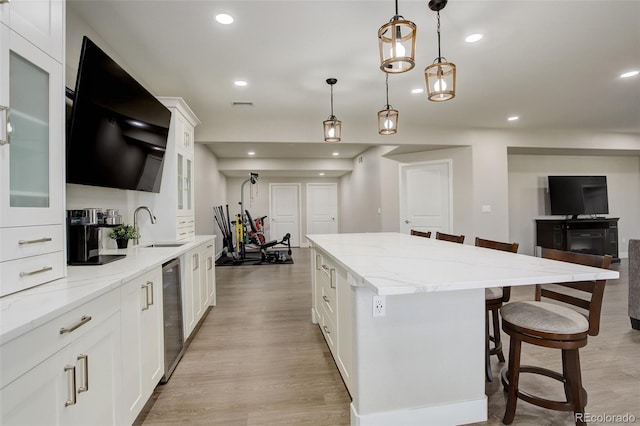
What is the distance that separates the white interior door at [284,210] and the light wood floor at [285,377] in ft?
19.0

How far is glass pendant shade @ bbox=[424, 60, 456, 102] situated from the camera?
1767 mm

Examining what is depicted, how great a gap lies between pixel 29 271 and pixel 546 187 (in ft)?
26.3

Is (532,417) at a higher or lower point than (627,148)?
lower

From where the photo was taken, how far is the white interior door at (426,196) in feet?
18.0

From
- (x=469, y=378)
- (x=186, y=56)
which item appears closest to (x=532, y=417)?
(x=469, y=378)

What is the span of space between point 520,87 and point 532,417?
331 centimetres

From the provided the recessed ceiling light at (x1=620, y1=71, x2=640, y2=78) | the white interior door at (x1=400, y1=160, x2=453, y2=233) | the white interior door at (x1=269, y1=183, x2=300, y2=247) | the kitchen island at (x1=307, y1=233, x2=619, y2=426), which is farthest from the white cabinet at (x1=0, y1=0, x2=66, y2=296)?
the white interior door at (x1=269, y1=183, x2=300, y2=247)

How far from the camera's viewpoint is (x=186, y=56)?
2609 millimetres

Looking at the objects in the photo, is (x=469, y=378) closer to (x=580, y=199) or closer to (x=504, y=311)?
(x=504, y=311)

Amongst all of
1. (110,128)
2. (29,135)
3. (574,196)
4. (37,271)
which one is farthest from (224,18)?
(574,196)

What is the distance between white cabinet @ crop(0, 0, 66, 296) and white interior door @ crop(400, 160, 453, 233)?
5.36 meters

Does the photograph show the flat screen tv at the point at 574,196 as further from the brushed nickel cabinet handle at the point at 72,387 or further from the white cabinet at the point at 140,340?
the brushed nickel cabinet handle at the point at 72,387

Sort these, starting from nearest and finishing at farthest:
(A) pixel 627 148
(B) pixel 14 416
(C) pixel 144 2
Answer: (B) pixel 14 416 < (C) pixel 144 2 < (A) pixel 627 148

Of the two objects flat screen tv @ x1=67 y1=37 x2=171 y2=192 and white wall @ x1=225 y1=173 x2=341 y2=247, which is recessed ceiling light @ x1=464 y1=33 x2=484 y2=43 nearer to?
flat screen tv @ x1=67 y1=37 x2=171 y2=192
